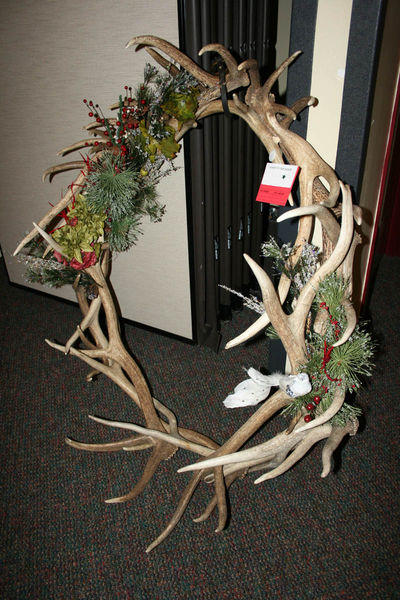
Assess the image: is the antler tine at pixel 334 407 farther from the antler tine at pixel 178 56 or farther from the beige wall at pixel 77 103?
the beige wall at pixel 77 103

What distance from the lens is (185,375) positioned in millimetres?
2311

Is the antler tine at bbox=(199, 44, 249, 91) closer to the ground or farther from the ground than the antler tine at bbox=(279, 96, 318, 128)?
farther from the ground

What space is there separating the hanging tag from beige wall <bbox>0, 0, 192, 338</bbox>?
2.93 ft

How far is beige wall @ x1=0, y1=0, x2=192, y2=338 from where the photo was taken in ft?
6.20

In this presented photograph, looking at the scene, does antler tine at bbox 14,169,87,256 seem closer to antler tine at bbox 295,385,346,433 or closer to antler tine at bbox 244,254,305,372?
antler tine at bbox 244,254,305,372

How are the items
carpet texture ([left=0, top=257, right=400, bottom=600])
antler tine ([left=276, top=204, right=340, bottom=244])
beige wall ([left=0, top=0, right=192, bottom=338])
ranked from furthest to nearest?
beige wall ([left=0, top=0, right=192, bottom=338]) < carpet texture ([left=0, top=257, right=400, bottom=600]) < antler tine ([left=276, top=204, right=340, bottom=244])

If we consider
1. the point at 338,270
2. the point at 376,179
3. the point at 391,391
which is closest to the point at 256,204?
the point at 376,179

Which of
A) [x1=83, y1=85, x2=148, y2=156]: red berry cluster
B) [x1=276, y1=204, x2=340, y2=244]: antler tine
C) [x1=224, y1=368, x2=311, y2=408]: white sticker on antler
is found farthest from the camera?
[x1=83, y1=85, x2=148, y2=156]: red berry cluster

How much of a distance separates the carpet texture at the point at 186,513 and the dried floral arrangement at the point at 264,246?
18 centimetres

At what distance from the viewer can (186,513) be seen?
1624 mm

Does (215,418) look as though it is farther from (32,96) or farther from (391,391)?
(32,96)

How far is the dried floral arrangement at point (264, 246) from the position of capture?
1.13 meters

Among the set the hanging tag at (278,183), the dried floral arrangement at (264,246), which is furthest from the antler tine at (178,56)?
the hanging tag at (278,183)

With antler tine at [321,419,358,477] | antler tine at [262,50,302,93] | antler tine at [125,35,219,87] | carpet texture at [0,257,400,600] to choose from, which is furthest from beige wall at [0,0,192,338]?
antler tine at [321,419,358,477]
